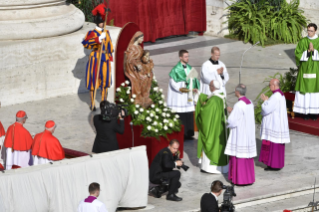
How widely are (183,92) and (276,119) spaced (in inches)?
69.9

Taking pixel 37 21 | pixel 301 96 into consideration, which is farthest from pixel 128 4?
pixel 301 96

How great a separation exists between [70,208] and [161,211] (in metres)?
1.40

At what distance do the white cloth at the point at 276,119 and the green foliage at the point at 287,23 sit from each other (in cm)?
879

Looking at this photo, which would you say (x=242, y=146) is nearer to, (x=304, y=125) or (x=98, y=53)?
(x=304, y=125)

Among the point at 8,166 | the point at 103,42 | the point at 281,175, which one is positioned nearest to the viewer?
the point at 8,166

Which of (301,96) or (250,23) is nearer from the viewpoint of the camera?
(301,96)

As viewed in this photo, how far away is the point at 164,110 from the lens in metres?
12.8

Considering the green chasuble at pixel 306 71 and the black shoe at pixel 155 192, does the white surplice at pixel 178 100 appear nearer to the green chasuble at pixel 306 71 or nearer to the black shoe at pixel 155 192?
the green chasuble at pixel 306 71

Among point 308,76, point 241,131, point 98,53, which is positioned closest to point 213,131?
point 241,131

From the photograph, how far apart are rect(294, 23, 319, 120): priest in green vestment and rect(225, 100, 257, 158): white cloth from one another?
10.0 ft

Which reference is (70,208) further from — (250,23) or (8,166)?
(250,23)

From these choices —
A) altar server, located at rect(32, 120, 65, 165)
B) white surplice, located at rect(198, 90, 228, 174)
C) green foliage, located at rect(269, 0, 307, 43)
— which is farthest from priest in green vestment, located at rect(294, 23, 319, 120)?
green foliage, located at rect(269, 0, 307, 43)

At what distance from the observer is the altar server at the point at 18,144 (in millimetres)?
11469

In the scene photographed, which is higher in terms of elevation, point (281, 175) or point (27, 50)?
point (27, 50)
